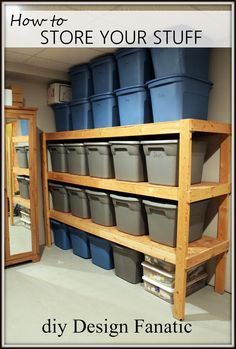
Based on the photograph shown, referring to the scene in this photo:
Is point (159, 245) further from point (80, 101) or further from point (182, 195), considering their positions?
point (80, 101)

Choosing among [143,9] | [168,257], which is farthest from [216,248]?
[143,9]

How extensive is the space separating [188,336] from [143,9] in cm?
248

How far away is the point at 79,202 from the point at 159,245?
1.34 meters

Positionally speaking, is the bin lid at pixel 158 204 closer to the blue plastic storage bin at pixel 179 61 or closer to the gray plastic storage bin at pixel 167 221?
the gray plastic storage bin at pixel 167 221

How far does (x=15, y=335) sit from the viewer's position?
6.72 ft

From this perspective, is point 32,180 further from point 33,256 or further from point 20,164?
point 33,256

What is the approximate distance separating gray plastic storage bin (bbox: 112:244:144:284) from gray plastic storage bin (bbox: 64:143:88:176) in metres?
1.00

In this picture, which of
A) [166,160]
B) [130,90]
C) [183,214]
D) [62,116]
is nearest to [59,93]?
[62,116]

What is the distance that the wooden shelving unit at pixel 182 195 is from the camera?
6.79 feet

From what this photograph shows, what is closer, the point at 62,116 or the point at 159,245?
the point at 159,245

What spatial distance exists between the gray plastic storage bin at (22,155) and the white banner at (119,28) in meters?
1.17

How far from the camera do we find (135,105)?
2588 mm

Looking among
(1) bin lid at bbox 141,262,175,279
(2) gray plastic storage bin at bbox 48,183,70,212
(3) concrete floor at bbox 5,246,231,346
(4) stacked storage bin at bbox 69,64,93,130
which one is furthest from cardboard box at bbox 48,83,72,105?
(1) bin lid at bbox 141,262,175,279

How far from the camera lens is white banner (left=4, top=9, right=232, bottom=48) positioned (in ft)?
6.78
